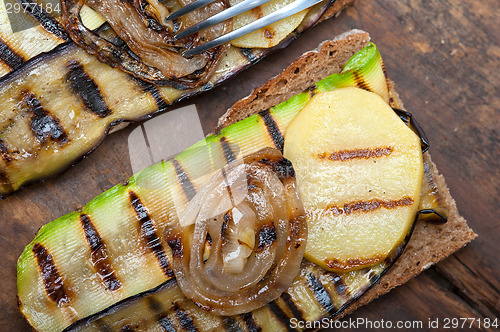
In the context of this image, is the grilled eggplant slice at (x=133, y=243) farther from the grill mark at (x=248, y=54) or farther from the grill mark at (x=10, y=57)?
the grill mark at (x=10, y=57)

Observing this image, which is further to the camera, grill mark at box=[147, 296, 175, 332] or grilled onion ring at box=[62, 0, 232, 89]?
grilled onion ring at box=[62, 0, 232, 89]

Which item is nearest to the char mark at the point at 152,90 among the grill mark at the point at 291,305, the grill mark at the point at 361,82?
the grill mark at the point at 361,82

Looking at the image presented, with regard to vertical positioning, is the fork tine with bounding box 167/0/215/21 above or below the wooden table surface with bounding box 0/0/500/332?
above

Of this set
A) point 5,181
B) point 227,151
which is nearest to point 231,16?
point 227,151

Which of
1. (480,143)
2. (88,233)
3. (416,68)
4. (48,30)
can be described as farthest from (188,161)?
(480,143)

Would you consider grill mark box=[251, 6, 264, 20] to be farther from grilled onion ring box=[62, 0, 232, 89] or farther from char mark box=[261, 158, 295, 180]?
char mark box=[261, 158, 295, 180]

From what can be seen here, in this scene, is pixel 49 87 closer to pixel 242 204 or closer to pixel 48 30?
pixel 48 30

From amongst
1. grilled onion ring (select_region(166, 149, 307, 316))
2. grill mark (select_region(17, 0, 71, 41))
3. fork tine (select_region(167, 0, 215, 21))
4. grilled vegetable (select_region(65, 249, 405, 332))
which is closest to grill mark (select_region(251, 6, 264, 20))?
fork tine (select_region(167, 0, 215, 21))

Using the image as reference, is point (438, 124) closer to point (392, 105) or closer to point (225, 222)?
point (392, 105)
